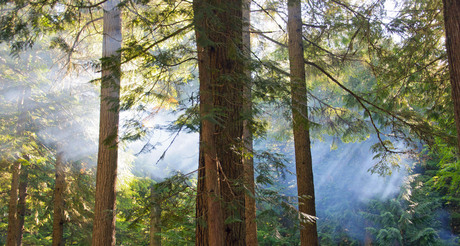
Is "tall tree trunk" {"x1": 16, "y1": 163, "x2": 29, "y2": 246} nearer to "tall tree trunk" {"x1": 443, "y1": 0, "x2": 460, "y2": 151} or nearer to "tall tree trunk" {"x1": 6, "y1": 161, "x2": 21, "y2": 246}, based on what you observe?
"tall tree trunk" {"x1": 6, "y1": 161, "x2": 21, "y2": 246}

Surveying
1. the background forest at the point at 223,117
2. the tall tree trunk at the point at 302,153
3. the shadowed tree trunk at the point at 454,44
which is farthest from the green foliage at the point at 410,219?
the shadowed tree trunk at the point at 454,44

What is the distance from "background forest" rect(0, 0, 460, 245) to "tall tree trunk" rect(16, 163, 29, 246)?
5cm

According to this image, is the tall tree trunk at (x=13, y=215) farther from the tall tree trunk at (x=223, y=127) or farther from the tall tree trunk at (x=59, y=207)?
the tall tree trunk at (x=223, y=127)

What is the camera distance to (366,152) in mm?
17562

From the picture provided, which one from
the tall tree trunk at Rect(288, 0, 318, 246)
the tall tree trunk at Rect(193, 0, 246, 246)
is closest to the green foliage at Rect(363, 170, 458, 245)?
the tall tree trunk at Rect(288, 0, 318, 246)

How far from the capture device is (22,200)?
10906 mm

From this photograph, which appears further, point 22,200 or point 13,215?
point 22,200

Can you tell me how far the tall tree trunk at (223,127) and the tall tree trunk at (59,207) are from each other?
781 centimetres

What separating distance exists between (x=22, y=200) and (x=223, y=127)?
10.2 meters

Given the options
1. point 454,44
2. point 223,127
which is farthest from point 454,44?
point 223,127

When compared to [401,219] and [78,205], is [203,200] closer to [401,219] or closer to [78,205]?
[78,205]

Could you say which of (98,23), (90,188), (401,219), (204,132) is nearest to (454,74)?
(204,132)

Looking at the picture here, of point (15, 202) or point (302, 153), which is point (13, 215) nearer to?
point (15, 202)

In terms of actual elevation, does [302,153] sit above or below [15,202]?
above
